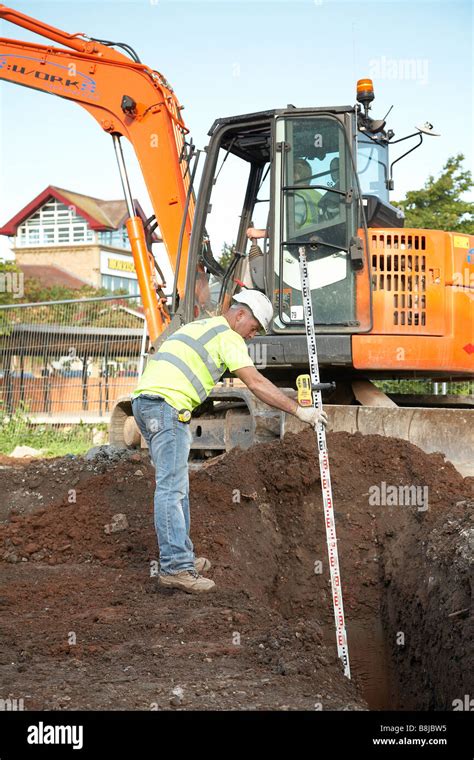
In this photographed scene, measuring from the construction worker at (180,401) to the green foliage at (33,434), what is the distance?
375 inches

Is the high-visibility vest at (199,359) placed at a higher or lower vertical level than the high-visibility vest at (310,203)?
lower

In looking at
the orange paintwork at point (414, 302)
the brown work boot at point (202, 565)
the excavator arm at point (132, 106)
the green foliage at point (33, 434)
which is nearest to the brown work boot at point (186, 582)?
the brown work boot at point (202, 565)

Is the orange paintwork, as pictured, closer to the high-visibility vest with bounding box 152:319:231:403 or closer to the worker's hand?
the high-visibility vest with bounding box 152:319:231:403

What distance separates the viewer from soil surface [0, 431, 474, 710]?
4160 millimetres

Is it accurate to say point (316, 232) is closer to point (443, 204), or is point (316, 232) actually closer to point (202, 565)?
point (202, 565)

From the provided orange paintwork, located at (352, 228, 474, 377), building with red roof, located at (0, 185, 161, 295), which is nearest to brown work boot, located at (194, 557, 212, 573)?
orange paintwork, located at (352, 228, 474, 377)

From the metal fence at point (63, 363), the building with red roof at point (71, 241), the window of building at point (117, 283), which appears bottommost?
the metal fence at point (63, 363)

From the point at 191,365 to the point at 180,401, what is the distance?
0.77ft

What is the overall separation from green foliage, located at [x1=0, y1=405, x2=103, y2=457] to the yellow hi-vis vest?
31.2 ft

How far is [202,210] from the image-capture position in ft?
26.6

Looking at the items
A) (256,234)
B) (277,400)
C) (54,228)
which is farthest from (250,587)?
(54,228)

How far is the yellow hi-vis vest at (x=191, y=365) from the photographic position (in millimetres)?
5508

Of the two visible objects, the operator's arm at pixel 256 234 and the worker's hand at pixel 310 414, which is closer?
the worker's hand at pixel 310 414

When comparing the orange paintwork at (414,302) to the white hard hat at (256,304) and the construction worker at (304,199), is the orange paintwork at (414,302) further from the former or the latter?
the white hard hat at (256,304)
